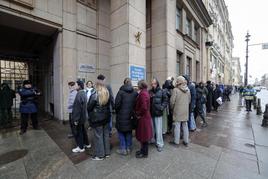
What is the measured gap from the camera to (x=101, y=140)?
3682mm

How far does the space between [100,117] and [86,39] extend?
541cm

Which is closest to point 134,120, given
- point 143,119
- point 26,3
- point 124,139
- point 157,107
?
point 143,119

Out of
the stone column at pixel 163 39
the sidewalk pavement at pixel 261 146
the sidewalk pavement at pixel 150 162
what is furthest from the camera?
the stone column at pixel 163 39

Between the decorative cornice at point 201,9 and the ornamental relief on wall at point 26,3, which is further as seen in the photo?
the decorative cornice at point 201,9

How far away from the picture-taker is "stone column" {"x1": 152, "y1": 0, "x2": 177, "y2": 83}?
9.04 m

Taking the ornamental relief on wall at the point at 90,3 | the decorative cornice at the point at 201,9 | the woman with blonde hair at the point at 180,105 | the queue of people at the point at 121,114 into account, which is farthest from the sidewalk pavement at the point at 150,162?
the decorative cornice at the point at 201,9

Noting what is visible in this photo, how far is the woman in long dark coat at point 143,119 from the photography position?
3.65m

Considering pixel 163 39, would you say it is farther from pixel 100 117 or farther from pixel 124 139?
pixel 100 117

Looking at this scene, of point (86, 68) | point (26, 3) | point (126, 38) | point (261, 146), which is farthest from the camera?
point (86, 68)

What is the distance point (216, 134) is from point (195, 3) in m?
12.5

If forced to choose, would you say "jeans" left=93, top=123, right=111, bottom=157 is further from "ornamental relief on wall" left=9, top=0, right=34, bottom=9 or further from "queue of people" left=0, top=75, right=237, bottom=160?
"ornamental relief on wall" left=9, top=0, right=34, bottom=9

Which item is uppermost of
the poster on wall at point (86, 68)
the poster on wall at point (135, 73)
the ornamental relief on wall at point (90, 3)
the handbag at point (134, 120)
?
the ornamental relief on wall at point (90, 3)

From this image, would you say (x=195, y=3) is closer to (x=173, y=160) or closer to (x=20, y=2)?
(x=20, y=2)

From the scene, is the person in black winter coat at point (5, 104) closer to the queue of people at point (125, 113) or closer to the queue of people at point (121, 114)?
the queue of people at point (125, 113)
